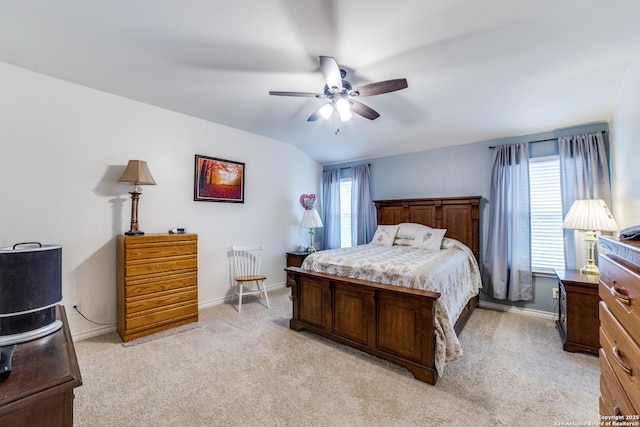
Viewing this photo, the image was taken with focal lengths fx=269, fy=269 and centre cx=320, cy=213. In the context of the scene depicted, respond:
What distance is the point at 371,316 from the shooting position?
95.3 inches

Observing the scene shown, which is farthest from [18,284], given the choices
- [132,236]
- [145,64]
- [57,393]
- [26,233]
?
[145,64]

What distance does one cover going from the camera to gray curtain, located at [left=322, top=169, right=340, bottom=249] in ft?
17.5

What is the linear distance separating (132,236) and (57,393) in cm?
219

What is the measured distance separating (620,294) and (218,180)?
13.0ft

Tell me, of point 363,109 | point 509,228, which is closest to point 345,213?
point 509,228

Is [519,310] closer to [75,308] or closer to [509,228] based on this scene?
[509,228]

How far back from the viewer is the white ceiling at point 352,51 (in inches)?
72.4

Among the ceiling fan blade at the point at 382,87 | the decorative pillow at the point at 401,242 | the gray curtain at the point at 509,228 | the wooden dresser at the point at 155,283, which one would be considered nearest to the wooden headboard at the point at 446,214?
the gray curtain at the point at 509,228

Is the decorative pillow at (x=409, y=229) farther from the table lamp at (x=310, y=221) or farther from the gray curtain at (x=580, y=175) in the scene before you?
the gray curtain at (x=580, y=175)

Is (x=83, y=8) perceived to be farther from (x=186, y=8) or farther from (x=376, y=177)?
(x=376, y=177)

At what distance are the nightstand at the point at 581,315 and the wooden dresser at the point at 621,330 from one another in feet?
5.47

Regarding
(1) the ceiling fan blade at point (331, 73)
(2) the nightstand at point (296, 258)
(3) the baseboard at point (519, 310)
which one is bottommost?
(3) the baseboard at point (519, 310)

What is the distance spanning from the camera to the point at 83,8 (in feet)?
6.11

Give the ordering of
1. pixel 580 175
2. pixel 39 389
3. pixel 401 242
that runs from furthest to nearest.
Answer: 1. pixel 401 242
2. pixel 580 175
3. pixel 39 389
